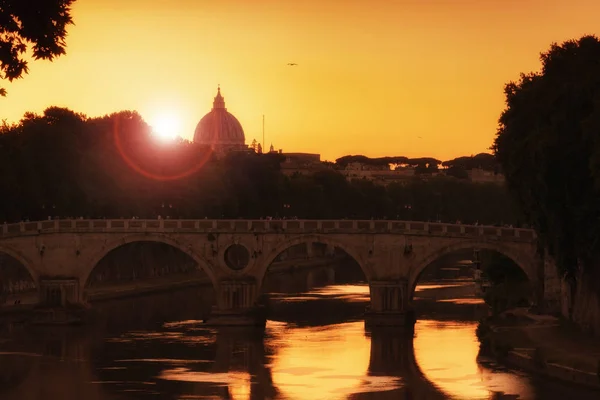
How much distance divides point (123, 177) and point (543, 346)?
5965 centimetres

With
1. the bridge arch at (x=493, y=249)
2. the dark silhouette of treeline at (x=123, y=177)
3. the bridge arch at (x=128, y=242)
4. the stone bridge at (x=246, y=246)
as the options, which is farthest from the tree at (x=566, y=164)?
the dark silhouette of treeline at (x=123, y=177)

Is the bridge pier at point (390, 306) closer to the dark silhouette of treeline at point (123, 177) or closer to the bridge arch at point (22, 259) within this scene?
the bridge arch at point (22, 259)

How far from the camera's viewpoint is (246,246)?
9100 centimetres

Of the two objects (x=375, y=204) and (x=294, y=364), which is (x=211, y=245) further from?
(x=375, y=204)

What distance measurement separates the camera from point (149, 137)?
133625 mm

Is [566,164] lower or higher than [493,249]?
higher

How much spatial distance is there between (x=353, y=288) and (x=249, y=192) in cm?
2799

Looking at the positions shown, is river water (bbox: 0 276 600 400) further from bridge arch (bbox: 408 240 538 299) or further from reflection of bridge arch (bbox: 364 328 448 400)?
bridge arch (bbox: 408 240 538 299)

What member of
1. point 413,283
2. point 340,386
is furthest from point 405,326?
point 340,386

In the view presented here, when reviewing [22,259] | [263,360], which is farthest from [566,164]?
[22,259]

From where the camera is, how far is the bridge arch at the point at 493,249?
8462 cm

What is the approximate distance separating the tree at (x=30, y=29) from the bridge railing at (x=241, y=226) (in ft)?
171

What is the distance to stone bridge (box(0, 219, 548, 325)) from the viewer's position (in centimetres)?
8781

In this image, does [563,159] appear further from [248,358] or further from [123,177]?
[123,177]
